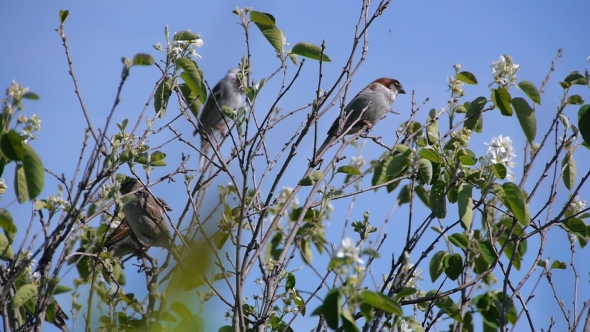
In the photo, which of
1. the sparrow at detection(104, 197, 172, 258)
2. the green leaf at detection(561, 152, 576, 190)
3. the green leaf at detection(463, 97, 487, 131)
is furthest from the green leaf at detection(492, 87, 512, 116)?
the sparrow at detection(104, 197, 172, 258)

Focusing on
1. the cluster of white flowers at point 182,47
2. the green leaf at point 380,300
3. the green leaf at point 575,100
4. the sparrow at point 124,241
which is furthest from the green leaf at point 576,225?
the sparrow at point 124,241

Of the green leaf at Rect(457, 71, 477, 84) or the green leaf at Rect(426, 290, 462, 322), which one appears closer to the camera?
the green leaf at Rect(426, 290, 462, 322)

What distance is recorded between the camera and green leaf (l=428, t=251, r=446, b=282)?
3.11 m

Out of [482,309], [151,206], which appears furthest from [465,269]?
[151,206]

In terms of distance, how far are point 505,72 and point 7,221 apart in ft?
8.06

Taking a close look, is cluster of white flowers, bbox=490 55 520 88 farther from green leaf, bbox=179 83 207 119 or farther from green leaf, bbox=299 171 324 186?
green leaf, bbox=179 83 207 119

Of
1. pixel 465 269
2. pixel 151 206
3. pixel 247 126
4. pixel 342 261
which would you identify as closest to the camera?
pixel 342 261

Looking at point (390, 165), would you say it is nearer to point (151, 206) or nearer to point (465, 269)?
point (465, 269)

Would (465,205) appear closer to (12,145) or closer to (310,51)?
(310,51)

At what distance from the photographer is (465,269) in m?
3.05

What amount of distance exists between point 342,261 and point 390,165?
173 centimetres

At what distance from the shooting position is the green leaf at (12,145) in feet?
6.81

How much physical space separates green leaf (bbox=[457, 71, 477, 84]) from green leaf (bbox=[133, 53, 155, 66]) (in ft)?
5.91

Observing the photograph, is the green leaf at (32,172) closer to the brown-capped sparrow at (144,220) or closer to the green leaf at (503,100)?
the green leaf at (503,100)
